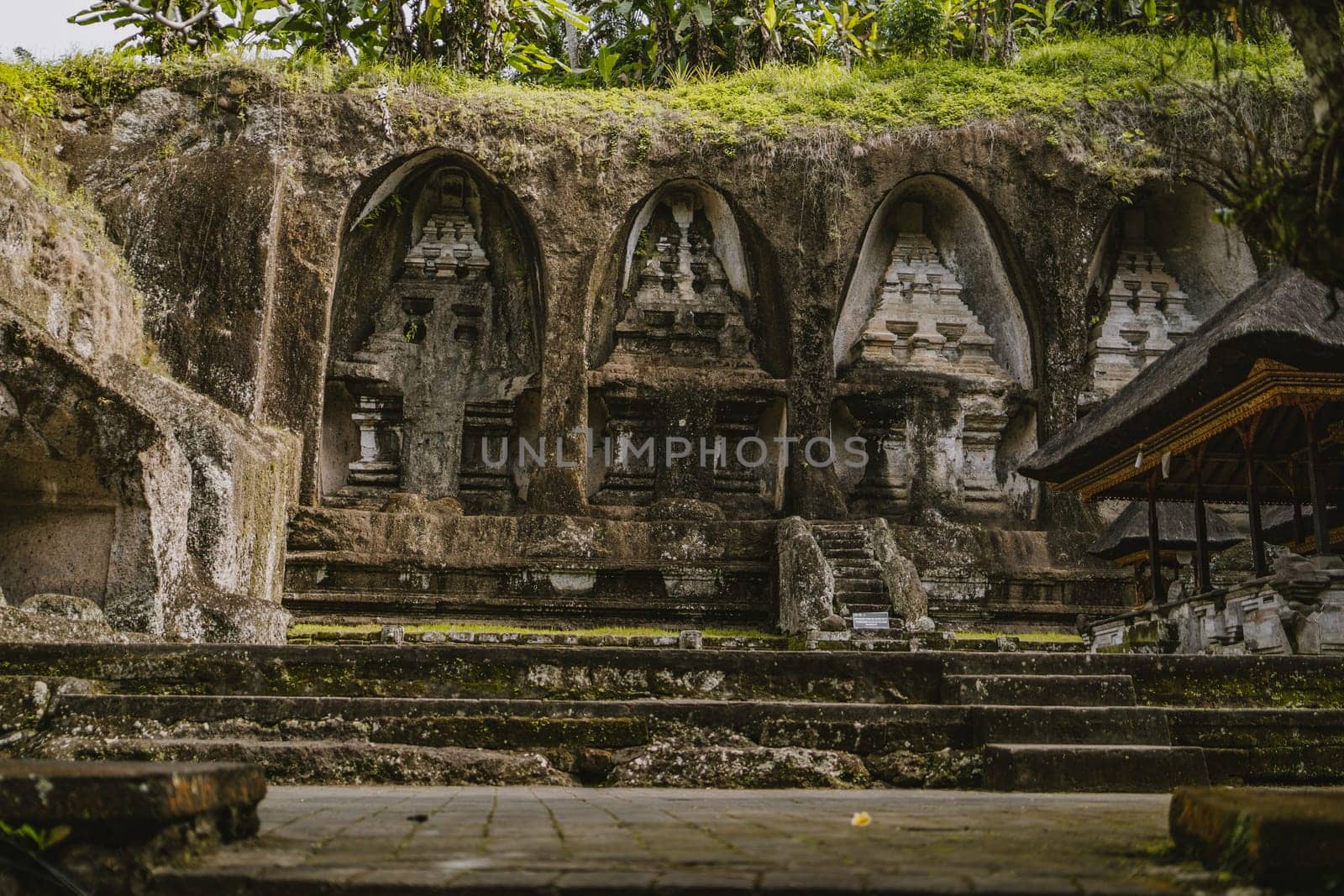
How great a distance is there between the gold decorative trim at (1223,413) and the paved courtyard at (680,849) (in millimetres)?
5373

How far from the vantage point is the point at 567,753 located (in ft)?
17.1

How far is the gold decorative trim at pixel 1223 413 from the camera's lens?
27.8 ft

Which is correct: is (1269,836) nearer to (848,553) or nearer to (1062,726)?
(1062,726)

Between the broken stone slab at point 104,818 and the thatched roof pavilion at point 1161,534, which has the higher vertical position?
the thatched roof pavilion at point 1161,534

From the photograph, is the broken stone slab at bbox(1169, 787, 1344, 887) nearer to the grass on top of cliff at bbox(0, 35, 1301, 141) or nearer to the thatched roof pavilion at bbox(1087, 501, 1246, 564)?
the thatched roof pavilion at bbox(1087, 501, 1246, 564)

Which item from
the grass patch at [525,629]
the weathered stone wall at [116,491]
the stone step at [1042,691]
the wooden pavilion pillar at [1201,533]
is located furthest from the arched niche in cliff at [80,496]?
the wooden pavilion pillar at [1201,533]

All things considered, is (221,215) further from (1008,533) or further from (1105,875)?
(1105,875)

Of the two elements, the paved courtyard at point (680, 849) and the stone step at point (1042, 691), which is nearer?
the paved courtyard at point (680, 849)

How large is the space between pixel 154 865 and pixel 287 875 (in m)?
0.32

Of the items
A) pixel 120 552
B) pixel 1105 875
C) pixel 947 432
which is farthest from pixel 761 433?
pixel 1105 875

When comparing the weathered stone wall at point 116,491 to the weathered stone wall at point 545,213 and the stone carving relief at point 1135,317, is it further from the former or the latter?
the stone carving relief at point 1135,317

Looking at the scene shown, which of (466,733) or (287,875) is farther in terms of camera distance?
→ (466,733)

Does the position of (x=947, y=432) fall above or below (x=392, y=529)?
above

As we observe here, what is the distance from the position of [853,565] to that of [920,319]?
4.26 metres
